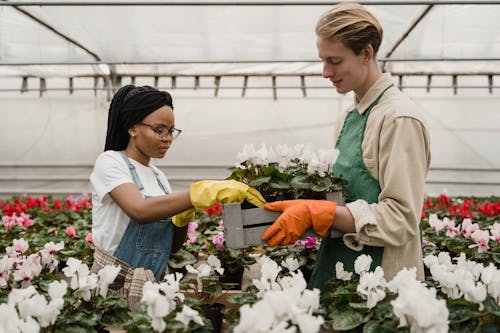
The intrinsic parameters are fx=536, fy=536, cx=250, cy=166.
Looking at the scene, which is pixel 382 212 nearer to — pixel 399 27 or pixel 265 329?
pixel 265 329

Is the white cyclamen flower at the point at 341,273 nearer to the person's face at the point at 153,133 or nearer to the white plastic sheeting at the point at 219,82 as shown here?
the person's face at the point at 153,133

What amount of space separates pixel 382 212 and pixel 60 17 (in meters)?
4.97

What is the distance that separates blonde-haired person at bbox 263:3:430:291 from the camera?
1662 millimetres

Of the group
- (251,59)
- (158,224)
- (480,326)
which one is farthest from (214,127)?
(480,326)

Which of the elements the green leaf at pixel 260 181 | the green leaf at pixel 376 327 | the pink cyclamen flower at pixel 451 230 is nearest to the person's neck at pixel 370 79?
the green leaf at pixel 260 181

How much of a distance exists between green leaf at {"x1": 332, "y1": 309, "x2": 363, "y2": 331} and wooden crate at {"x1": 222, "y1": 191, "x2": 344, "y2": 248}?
0.84 ft

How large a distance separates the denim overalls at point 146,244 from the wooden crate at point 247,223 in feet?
1.32

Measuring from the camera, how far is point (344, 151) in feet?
6.50

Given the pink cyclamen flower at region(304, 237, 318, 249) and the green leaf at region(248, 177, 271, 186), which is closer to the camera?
the green leaf at region(248, 177, 271, 186)

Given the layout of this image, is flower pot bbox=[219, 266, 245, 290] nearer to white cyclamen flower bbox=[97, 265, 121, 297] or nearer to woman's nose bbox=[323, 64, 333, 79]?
white cyclamen flower bbox=[97, 265, 121, 297]

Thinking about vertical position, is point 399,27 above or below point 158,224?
above

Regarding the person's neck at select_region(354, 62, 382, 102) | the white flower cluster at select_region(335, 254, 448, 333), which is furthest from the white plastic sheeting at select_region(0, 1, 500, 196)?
the white flower cluster at select_region(335, 254, 448, 333)

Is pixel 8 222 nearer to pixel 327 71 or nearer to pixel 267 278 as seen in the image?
pixel 267 278

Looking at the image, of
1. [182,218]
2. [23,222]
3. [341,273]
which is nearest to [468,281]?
[341,273]
